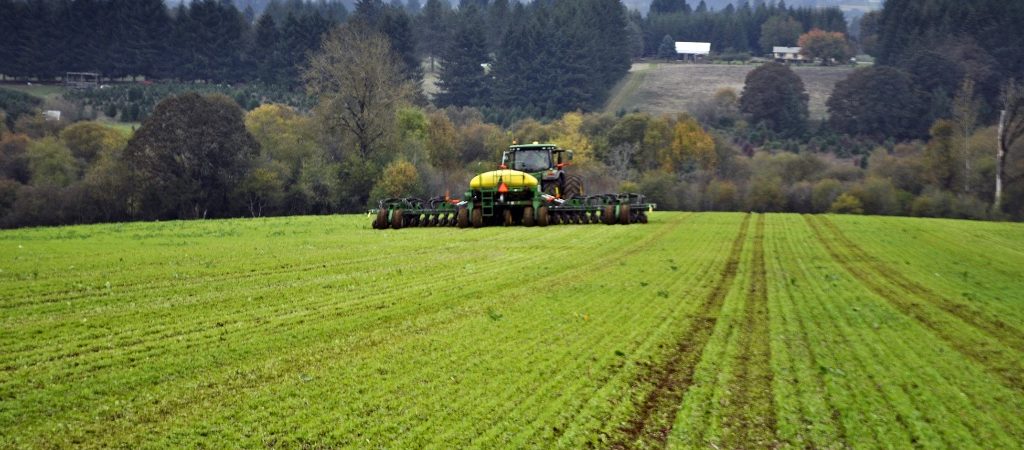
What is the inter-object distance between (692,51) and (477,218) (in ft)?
424

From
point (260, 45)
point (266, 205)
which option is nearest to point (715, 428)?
point (266, 205)

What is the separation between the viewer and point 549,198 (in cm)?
2998

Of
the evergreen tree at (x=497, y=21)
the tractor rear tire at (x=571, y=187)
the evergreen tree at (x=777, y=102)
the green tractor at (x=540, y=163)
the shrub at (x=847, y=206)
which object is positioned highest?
the evergreen tree at (x=497, y=21)

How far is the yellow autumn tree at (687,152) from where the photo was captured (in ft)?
252

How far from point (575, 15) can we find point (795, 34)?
5102 centimetres

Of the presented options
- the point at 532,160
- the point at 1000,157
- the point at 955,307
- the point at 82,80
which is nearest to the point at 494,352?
the point at 955,307

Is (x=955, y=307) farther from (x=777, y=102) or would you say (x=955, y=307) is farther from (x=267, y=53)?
(x=267, y=53)

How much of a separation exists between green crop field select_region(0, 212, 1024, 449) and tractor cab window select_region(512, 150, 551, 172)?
44.6ft

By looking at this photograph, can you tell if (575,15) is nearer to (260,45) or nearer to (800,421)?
(260,45)

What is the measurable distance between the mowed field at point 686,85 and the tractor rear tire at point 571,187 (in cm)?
7078

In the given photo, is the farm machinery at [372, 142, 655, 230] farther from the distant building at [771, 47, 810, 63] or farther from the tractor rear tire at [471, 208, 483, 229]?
the distant building at [771, 47, 810, 63]

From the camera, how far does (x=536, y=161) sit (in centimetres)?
3275

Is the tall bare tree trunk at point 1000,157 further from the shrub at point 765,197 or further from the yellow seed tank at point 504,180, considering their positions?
the yellow seed tank at point 504,180

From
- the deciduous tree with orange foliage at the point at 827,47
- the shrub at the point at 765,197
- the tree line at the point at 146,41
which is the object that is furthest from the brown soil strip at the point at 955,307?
the deciduous tree with orange foliage at the point at 827,47
